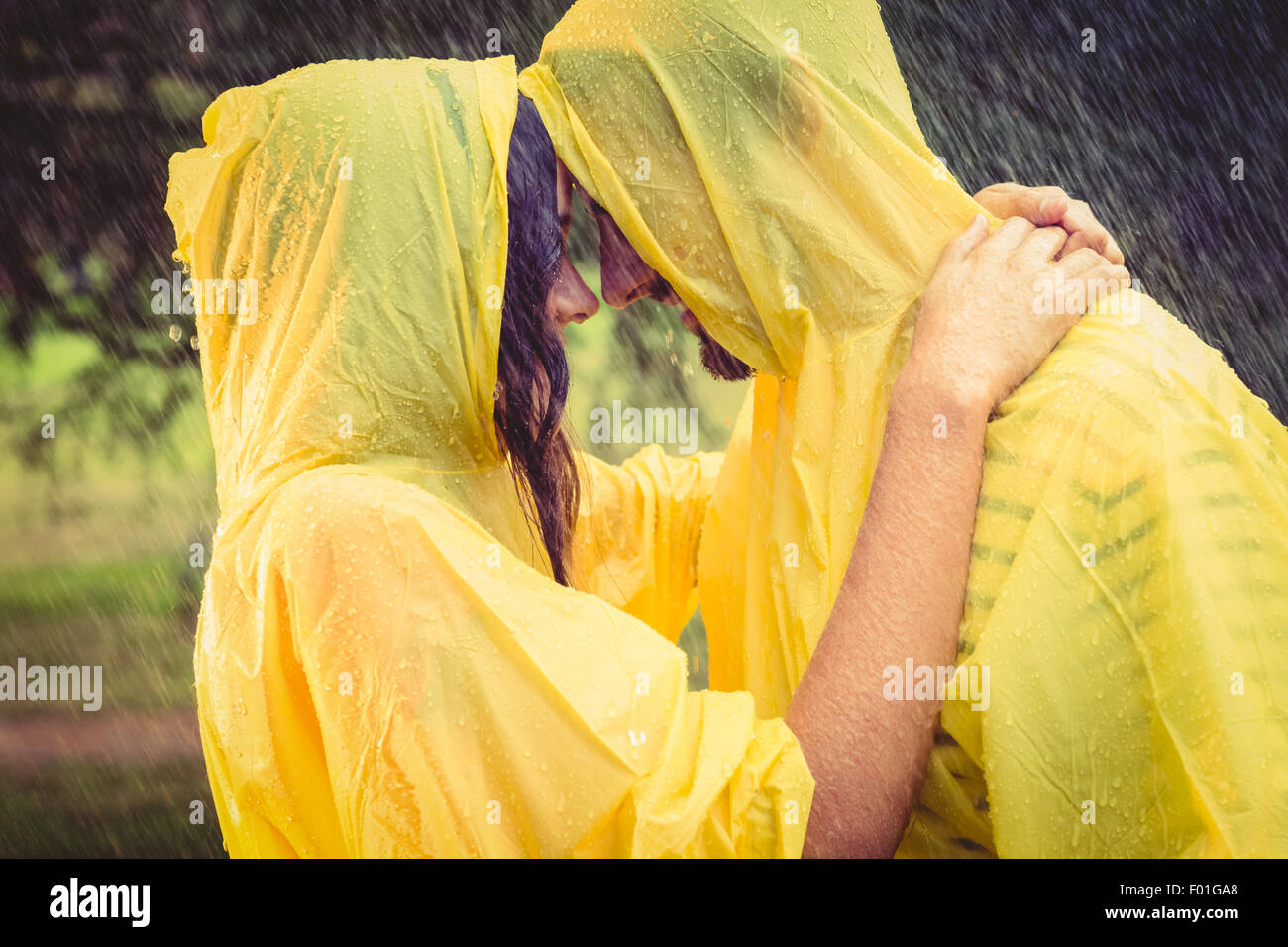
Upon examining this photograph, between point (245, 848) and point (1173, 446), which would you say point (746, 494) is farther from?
point (245, 848)

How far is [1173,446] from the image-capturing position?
91 cm

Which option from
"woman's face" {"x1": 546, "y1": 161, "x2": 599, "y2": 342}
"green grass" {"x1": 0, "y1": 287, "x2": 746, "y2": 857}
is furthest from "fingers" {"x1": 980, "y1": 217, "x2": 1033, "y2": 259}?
"green grass" {"x1": 0, "y1": 287, "x2": 746, "y2": 857}

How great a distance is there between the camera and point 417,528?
3.16ft

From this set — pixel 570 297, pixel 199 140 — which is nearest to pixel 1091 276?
pixel 570 297

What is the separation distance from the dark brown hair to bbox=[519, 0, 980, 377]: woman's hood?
0.05 m

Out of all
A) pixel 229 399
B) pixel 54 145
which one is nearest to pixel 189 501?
pixel 54 145

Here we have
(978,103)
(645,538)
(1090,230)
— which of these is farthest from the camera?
(978,103)

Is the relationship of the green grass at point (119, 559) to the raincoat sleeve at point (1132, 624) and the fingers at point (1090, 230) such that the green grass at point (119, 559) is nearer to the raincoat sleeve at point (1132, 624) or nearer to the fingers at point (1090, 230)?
the fingers at point (1090, 230)

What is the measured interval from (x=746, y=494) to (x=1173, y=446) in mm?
582

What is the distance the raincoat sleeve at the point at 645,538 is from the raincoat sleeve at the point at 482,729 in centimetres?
60

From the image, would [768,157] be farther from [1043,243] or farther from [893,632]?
[893,632]

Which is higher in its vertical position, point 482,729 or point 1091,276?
point 1091,276

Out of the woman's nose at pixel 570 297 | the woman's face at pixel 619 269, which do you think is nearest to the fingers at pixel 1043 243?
the woman's face at pixel 619 269

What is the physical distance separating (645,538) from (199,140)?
161cm
